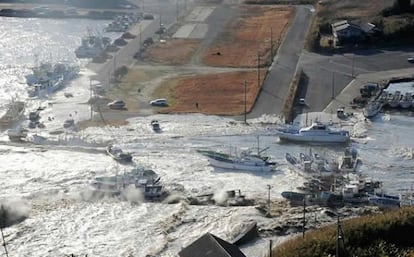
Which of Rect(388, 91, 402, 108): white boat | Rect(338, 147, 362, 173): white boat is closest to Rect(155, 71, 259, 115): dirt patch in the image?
Rect(388, 91, 402, 108): white boat

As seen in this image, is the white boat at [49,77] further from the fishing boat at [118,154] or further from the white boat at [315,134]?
the white boat at [315,134]

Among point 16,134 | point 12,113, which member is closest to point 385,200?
point 16,134

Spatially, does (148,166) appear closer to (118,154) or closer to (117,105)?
(118,154)

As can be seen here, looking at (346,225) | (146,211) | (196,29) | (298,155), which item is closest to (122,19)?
(196,29)

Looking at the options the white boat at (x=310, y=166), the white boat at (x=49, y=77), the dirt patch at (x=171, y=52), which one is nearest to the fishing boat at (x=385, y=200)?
the white boat at (x=310, y=166)

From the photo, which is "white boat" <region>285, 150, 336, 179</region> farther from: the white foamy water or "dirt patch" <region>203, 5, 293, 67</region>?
"dirt patch" <region>203, 5, 293, 67</region>

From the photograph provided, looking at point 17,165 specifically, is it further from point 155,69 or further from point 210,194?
point 155,69
